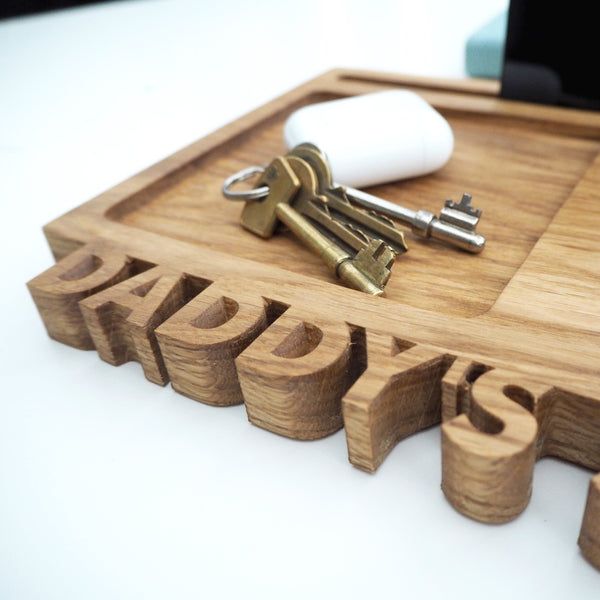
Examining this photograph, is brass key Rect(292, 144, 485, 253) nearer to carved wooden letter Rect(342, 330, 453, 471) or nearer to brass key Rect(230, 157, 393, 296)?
brass key Rect(230, 157, 393, 296)

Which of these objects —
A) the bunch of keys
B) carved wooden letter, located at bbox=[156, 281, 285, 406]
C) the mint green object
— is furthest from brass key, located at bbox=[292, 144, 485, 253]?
the mint green object

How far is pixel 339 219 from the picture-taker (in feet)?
2.00

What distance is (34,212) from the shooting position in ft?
2.84

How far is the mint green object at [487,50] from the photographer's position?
3.50ft

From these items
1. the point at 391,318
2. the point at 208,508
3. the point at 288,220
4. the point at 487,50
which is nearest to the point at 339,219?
the point at 288,220

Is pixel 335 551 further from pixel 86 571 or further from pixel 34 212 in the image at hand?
pixel 34 212

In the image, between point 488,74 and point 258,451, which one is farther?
point 488,74

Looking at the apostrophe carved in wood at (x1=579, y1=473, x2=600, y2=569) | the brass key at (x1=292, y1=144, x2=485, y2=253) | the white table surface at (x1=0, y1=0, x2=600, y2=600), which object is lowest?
the white table surface at (x1=0, y1=0, x2=600, y2=600)

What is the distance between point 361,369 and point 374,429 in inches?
3.1

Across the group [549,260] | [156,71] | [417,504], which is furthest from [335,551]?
[156,71]

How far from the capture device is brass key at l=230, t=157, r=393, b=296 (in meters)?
0.54

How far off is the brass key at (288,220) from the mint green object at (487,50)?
57 cm

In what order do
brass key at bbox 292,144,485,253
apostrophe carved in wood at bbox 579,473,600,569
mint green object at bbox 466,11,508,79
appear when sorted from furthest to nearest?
mint green object at bbox 466,11,508,79 < brass key at bbox 292,144,485,253 < apostrophe carved in wood at bbox 579,473,600,569

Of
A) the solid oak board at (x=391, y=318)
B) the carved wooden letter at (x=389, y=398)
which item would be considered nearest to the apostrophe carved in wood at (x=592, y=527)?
the solid oak board at (x=391, y=318)
